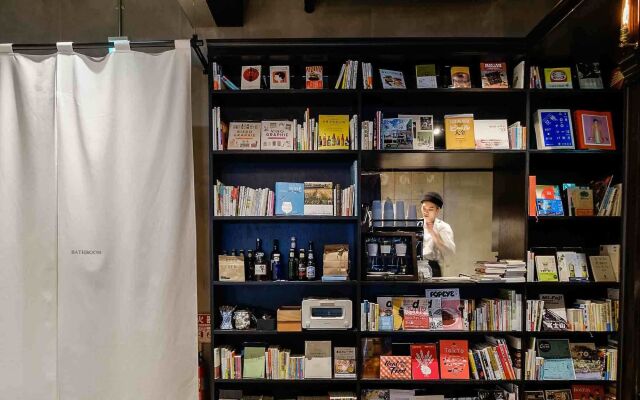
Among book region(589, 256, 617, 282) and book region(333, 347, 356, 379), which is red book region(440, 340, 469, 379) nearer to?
book region(333, 347, 356, 379)

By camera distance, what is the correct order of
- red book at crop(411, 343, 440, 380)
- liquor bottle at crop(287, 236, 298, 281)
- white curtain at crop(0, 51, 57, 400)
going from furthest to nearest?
liquor bottle at crop(287, 236, 298, 281) < red book at crop(411, 343, 440, 380) < white curtain at crop(0, 51, 57, 400)

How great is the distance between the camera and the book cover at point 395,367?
2936 mm

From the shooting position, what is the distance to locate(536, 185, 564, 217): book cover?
2998mm

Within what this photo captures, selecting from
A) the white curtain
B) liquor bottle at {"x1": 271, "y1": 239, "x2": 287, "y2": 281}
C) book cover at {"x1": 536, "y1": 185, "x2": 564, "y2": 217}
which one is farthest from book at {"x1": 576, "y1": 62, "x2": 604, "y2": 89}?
the white curtain

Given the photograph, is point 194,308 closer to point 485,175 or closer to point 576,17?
point 485,175

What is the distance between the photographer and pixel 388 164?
3.16 m

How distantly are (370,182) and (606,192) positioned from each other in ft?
5.27

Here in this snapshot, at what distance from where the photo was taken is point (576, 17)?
2.59 m

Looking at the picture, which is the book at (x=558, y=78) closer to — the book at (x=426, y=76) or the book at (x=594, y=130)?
the book at (x=594, y=130)

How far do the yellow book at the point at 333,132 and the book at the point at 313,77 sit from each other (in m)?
0.21

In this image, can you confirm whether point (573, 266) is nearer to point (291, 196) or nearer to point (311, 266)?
point (311, 266)

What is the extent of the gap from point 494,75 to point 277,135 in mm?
1532

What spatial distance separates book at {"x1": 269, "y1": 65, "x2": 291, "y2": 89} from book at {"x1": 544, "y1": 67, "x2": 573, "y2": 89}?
5.74ft

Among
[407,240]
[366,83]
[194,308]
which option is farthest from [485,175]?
[194,308]
